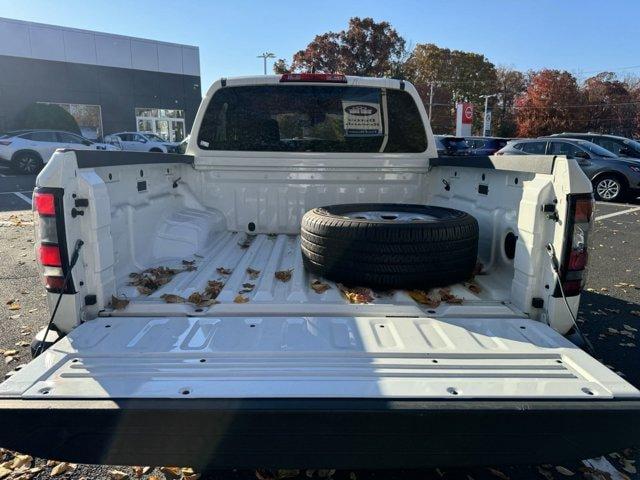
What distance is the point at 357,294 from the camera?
257cm

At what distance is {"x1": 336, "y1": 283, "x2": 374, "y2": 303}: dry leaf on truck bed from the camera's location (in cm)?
252

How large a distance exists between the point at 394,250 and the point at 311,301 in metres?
0.54

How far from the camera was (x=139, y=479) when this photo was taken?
235cm

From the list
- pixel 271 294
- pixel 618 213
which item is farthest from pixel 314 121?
pixel 618 213

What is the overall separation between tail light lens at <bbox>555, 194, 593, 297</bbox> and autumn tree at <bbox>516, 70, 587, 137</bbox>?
149 ft

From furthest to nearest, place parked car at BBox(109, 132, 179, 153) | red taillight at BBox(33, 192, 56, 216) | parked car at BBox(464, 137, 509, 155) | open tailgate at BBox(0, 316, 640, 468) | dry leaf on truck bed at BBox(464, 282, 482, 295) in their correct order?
parked car at BBox(109, 132, 179, 153) → parked car at BBox(464, 137, 509, 155) → dry leaf on truck bed at BBox(464, 282, 482, 295) → red taillight at BBox(33, 192, 56, 216) → open tailgate at BBox(0, 316, 640, 468)

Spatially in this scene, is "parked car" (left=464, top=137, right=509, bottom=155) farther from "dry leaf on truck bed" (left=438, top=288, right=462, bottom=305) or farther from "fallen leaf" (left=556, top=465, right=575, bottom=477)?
"fallen leaf" (left=556, top=465, right=575, bottom=477)

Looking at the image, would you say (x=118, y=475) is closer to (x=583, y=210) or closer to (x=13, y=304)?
(x=583, y=210)

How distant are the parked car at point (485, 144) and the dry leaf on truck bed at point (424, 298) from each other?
682 inches

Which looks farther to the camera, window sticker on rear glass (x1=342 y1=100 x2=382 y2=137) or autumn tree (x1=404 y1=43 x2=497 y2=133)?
autumn tree (x1=404 y1=43 x2=497 y2=133)

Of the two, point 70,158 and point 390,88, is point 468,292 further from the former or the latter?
point 70,158

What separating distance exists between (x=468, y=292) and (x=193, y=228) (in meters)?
2.03

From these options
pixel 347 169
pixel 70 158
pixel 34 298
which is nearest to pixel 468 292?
pixel 347 169

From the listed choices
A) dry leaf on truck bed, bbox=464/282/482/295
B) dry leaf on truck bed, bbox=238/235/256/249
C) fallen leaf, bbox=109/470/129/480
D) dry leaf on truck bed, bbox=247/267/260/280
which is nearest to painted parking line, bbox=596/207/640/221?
dry leaf on truck bed, bbox=464/282/482/295
